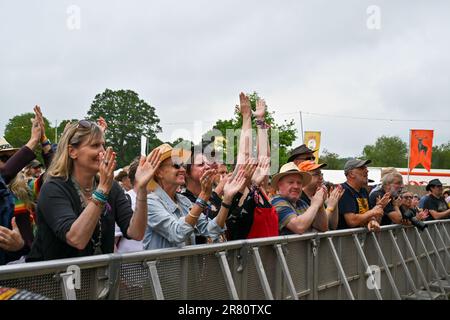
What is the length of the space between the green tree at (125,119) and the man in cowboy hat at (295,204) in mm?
45849

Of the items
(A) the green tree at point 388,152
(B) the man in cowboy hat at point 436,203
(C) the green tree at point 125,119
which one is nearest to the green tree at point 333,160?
(A) the green tree at point 388,152

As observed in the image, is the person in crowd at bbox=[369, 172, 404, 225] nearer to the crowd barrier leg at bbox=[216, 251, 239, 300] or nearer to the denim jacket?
the denim jacket

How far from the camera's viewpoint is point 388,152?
430 ft

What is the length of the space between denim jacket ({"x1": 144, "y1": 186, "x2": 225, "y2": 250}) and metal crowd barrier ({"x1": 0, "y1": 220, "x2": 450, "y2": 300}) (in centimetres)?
15

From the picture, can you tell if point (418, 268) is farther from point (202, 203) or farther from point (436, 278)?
point (202, 203)

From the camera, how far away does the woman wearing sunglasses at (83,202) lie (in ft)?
10.3

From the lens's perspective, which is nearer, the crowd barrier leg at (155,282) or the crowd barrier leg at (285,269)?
the crowd barrier leg at (155,282)

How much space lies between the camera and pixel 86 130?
3570 millimetres

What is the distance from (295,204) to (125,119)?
193 feet

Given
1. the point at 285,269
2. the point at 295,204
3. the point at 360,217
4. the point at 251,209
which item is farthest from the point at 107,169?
the point at 360,217

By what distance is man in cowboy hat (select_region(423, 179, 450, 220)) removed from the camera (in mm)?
11734

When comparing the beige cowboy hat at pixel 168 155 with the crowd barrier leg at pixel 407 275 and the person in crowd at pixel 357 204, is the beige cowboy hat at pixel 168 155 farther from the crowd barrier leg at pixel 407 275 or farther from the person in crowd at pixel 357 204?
the crowd barrier leg at pixel 407 275
